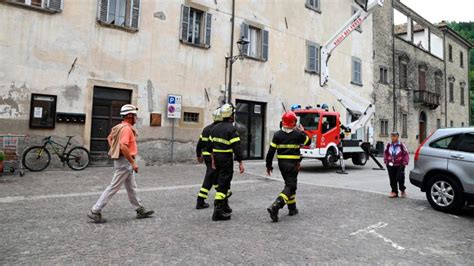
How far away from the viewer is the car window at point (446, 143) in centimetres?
608

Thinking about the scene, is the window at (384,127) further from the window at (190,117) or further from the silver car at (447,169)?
the silver car at (447,169)

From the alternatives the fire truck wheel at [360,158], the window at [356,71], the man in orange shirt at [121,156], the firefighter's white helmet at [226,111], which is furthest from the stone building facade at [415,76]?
the man in orange shirt at [121,156]

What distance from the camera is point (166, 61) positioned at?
487 inches

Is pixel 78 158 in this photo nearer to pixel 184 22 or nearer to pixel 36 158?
pixel 36 158

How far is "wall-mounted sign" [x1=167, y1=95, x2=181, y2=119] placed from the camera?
39.9 feet

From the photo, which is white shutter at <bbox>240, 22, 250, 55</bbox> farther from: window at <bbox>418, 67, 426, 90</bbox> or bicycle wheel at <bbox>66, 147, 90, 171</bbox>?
window at <bbox>418, 67, 426, 90</bbox>

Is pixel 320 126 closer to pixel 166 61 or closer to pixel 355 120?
pixel 355 120

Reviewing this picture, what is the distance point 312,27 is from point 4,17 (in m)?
13.6

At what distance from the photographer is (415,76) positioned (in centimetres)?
2572

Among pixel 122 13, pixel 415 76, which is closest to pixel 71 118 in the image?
pixel 122 13

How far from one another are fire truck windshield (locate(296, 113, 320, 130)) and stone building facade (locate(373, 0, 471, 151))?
36.9ft

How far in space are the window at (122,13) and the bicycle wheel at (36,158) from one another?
4662 millimetres

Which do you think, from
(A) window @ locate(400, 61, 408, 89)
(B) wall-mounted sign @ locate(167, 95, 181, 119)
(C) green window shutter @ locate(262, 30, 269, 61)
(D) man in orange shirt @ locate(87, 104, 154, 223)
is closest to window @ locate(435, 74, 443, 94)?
(A) window @ locate(400, 61, 408, 89)

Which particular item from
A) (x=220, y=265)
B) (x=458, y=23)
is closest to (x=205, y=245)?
(x=220, y=265)
